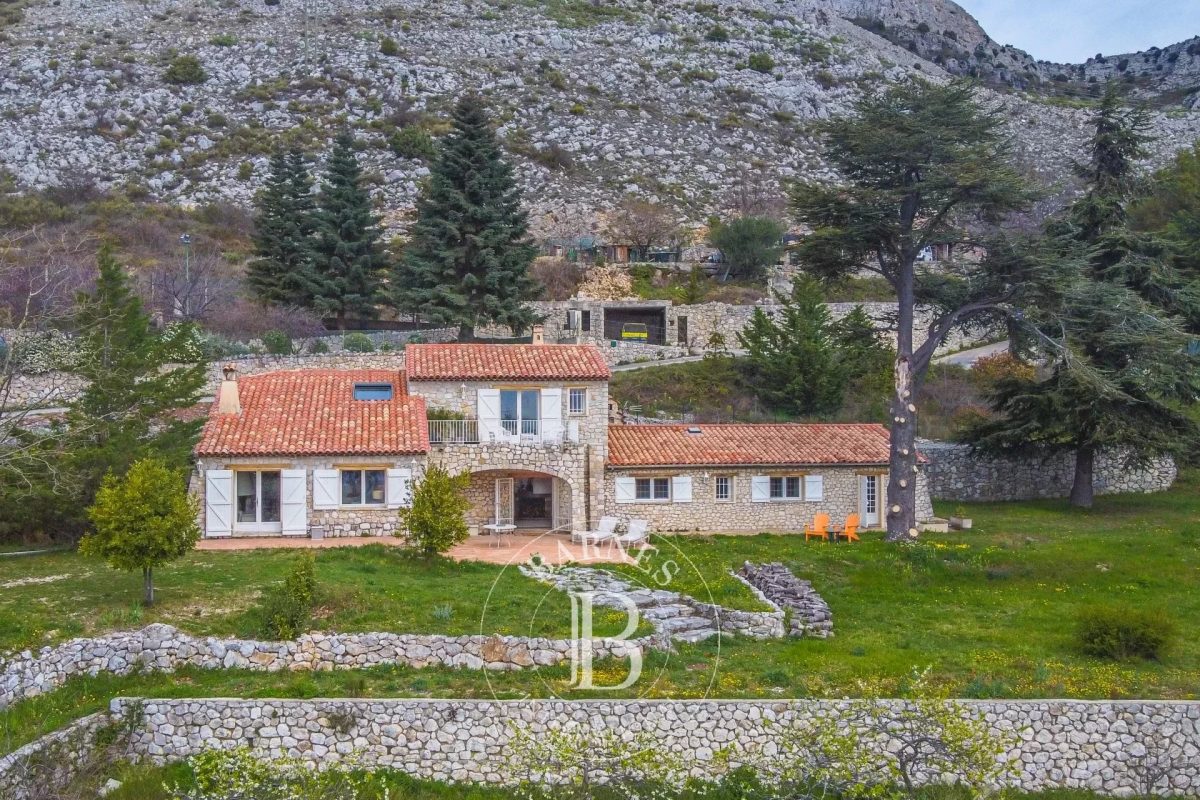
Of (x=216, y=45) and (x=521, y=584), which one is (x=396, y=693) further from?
(x=216, y=45)

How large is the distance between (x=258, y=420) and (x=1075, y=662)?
61.6ft

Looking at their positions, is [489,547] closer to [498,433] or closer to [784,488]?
[498,433]

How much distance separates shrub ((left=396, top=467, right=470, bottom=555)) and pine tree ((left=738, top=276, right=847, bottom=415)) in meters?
16.3

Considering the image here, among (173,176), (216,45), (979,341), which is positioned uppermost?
(216,45)

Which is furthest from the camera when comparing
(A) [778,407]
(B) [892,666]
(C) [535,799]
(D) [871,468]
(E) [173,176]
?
(E) [173,176]

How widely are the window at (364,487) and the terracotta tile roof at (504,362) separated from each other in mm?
2942

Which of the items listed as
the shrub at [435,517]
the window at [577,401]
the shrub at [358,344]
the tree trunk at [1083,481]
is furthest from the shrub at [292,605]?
the tree trunk at [1083,481]

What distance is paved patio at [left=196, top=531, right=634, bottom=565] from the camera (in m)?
23.6

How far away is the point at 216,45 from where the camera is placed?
86.3 m

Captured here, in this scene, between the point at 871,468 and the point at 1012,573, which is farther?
the point at 871,468

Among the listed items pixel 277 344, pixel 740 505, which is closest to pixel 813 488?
pixel 740 505

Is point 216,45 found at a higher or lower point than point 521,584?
higher

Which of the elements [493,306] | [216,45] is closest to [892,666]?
[493,306]

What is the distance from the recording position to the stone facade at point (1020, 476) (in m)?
33.1
